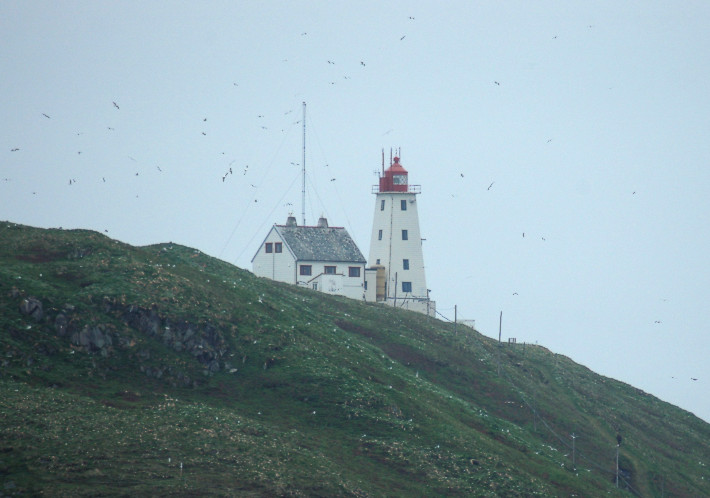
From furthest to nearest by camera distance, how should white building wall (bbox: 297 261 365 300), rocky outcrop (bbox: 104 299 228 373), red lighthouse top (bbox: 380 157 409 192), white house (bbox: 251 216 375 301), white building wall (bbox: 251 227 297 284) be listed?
red lighthouse top (bbox: 380 157 409 192)
white building wall (bbox: 251 227 297 284)
white house (bbox: 251 216 375 301)
white building wall (bbox: 297 261 365 300)
rocky outcrop (bbox: 104 299 228 373)

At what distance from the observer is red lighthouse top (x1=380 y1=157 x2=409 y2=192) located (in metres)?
115

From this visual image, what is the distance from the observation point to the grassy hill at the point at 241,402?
46.5 meters

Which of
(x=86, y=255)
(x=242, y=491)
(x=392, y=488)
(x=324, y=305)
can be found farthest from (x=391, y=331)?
(x=242, y=491)

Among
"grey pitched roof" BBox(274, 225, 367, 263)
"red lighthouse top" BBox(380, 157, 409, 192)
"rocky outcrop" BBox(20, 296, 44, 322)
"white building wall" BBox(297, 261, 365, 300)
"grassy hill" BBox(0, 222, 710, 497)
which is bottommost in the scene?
"grassy hill" BBox(0, 222, 710, 497)

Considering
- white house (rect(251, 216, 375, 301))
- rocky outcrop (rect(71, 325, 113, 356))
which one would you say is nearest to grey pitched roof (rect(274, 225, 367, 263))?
white house (rect(251, 216, 375, 301))

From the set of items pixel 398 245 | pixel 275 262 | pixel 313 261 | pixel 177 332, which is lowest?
pixel 177 332

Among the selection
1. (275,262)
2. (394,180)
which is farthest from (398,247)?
(275,262)

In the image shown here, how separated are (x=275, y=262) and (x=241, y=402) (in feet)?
173

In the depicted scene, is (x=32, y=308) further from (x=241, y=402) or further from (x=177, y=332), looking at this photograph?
(x=241, y=402)

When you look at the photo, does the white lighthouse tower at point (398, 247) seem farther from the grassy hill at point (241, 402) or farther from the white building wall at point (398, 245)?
the grassy hill at point (241, 402)

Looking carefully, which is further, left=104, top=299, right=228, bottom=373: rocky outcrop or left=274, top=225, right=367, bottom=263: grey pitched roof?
left=274, top=225, right=367, bottom=263: grey pitched roof

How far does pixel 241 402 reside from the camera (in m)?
58.5

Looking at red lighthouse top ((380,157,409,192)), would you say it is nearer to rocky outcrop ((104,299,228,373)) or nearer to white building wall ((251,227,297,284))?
white building wall ((251,227,297,284))

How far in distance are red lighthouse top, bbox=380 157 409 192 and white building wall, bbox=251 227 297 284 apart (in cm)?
1541
